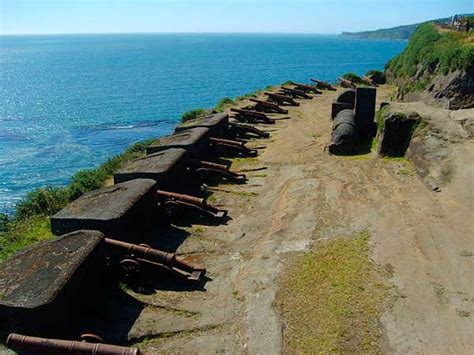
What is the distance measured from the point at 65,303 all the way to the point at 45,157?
1024 inches

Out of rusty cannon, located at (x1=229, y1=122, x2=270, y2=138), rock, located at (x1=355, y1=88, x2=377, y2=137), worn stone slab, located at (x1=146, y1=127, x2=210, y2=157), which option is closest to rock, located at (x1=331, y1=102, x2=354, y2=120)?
rock, located at (x1=355, y1=88, x2=377, y2=137)

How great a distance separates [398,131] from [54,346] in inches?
492

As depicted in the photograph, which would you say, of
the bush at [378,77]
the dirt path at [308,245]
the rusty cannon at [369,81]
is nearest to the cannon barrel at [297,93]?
the rusty cannon at [369,81]

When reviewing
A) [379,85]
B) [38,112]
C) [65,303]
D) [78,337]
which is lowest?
[38,112]

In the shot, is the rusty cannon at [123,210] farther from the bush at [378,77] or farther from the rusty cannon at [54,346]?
the bush at [378,77]

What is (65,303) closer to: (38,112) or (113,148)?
(113,148)

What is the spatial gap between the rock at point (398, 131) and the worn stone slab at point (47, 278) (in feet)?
34.3

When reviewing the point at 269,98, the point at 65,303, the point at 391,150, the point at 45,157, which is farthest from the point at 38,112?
the point at 65,303

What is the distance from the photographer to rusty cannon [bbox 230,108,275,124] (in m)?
24.8

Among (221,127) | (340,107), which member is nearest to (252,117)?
(340,107)

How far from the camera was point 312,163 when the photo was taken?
16.7m

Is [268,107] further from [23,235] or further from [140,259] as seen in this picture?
[140,259]

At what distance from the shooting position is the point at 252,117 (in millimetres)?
25016

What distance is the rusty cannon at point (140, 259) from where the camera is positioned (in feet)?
30.5
